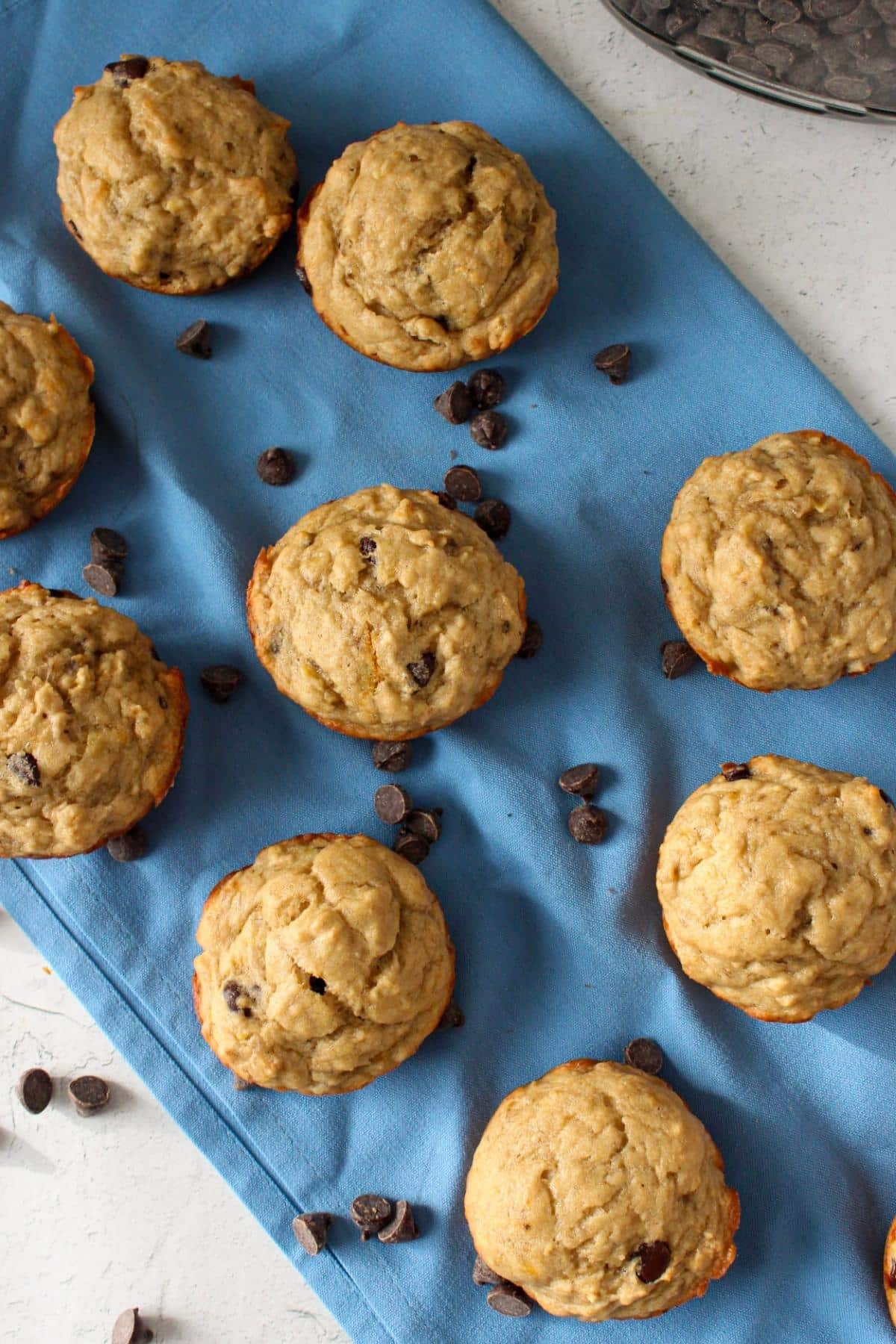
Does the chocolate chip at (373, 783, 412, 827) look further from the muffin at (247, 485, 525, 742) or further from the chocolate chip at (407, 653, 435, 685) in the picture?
the chocolate chip at (407, 653, 435, 685)

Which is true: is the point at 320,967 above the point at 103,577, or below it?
below

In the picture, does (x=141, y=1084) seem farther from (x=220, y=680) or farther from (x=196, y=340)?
(x=196, y=340)

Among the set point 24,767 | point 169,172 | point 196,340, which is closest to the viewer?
point 24,767

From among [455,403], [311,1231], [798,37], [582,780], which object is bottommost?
[311,1231]

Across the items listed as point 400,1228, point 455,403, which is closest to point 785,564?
point 455,403

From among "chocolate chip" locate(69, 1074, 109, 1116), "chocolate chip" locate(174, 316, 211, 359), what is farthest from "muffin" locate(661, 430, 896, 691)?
"chocolate chip" locate(69, 1074, 109, 1116)

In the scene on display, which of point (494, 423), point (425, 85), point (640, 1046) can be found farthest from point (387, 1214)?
point (425, 85)
